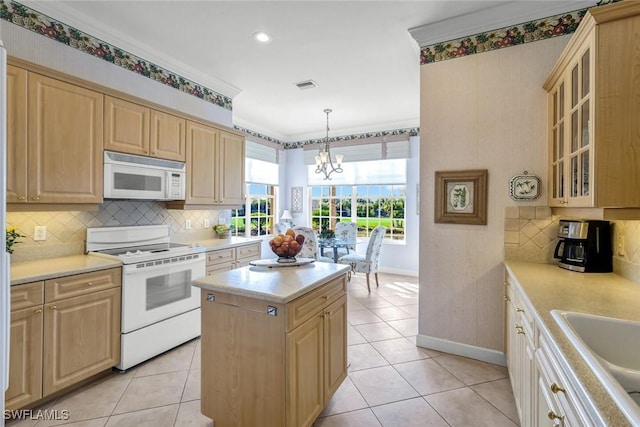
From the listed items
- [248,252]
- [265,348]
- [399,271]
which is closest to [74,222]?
[248,252]

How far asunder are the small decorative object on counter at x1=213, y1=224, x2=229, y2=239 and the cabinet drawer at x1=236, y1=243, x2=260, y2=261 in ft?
1.55

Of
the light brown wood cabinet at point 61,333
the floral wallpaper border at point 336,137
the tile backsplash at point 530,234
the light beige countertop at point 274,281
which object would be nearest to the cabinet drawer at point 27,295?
the light brown wood cabinet at point 61,333

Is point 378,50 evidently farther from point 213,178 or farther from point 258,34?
point 213,178

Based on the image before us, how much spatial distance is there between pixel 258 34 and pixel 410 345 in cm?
319

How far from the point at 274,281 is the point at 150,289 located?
56.3 inches

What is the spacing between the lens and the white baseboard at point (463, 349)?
249 centimetres

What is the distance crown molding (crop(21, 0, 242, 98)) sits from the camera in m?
2.34

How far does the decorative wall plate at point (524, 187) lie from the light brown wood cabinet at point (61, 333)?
10.4 feet

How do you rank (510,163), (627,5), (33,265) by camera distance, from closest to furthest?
(627,5) < (33,265) < (510,163)

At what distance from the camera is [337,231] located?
227 inches

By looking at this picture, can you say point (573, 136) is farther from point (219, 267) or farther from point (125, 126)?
point (125, 126)

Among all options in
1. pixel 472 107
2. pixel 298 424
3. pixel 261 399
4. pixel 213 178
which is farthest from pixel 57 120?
pixel 472 107

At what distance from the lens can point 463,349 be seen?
2.62 m

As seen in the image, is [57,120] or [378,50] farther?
[378,50]
